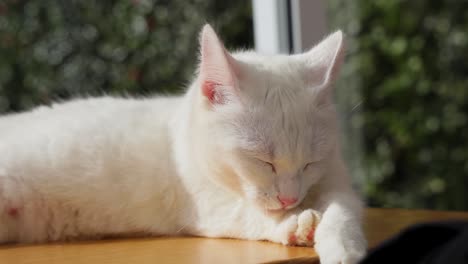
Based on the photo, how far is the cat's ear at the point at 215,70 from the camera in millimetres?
1184

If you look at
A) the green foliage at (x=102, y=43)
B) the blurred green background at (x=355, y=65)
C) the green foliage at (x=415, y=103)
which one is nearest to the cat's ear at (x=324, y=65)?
the blurred green background at (x=355, y=65)

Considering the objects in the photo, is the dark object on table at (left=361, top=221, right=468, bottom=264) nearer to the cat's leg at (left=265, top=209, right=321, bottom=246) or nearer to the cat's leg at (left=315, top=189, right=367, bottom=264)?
the cat's leg at (left=315, top=189, right=367, bottom=264)

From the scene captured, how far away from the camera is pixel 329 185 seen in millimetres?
1282

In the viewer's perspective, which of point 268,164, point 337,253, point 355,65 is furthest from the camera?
point 355,65

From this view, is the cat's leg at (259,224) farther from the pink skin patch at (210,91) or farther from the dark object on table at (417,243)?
the dark object on table at (417,243)

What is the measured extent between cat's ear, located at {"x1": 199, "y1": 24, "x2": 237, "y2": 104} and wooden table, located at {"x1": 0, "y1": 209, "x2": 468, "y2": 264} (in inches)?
10.6

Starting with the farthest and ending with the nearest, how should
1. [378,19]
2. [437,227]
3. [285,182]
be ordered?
[378,19]
[285,182]
[437,227]

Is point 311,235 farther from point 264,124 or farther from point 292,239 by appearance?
point 264,124

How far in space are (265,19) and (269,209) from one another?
35.7 inches

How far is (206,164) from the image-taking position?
1.26 meters

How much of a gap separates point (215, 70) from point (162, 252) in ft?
1.12

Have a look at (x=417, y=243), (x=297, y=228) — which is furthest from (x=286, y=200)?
(x=417, y=243)

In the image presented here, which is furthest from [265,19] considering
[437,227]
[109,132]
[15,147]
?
[437,227]

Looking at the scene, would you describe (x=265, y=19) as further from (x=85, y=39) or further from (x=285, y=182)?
(x=285, y=182)
